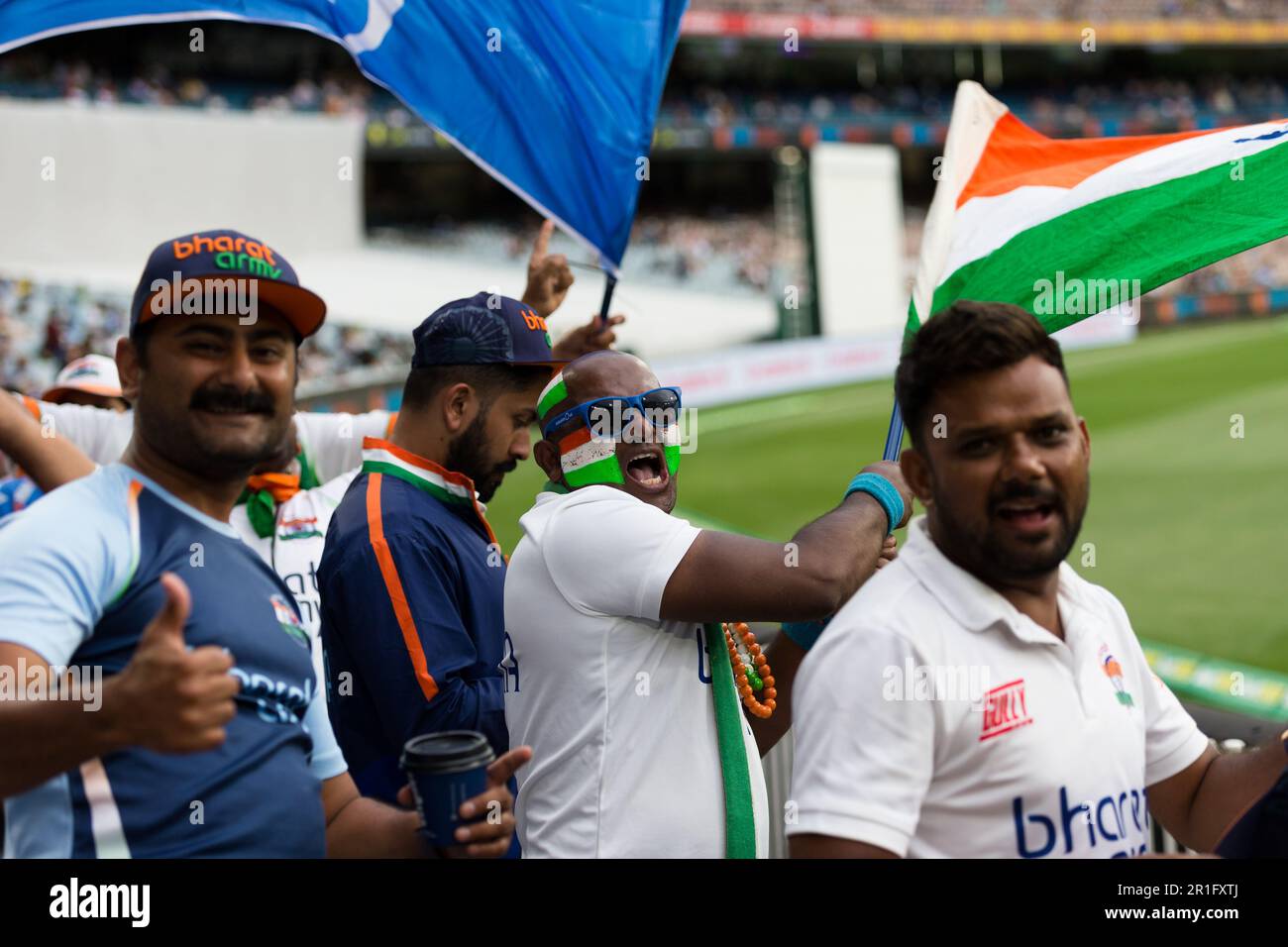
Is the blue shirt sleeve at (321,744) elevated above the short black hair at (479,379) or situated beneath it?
situated beneath

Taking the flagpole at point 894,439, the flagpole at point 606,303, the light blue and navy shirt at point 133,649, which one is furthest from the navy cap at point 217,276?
the flagpole at point 606,303

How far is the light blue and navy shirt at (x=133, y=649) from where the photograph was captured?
2.14 metres

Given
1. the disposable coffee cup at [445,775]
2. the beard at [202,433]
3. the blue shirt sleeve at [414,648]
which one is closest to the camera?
the disposable coffee cup at [445,775]

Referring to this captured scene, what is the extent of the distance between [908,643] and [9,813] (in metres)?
1.50

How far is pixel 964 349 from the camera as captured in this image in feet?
7.09

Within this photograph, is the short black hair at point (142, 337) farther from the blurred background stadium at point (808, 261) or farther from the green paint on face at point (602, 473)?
the blurred background stadium at point (808, 261)

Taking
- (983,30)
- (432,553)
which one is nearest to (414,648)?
(432,553)

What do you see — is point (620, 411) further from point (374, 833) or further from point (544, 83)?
point (544, 83)

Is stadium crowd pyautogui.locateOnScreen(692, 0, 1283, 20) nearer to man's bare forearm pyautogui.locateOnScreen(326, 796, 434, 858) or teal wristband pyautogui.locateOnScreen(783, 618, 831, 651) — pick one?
teal wristband pyautogui.locateOnScreen(783, 618, 831, 651)

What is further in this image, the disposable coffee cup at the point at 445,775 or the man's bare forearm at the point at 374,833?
the man's bare forearm at the point at 374,833

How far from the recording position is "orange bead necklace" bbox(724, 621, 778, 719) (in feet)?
9.57

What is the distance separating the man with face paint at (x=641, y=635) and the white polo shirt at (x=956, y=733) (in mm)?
379

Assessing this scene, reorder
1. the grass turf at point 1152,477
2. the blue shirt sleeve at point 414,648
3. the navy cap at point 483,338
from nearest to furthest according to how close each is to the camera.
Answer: the blue shirt sleeve at point 414,648 → the navy cap at point 483,338 → the grass turf at point 1152,477

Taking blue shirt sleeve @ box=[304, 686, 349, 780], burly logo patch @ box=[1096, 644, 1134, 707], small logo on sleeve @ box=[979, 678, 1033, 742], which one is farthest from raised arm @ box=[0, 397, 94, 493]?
burly logo patch @ box=[1096, 644, 1134, 707]
